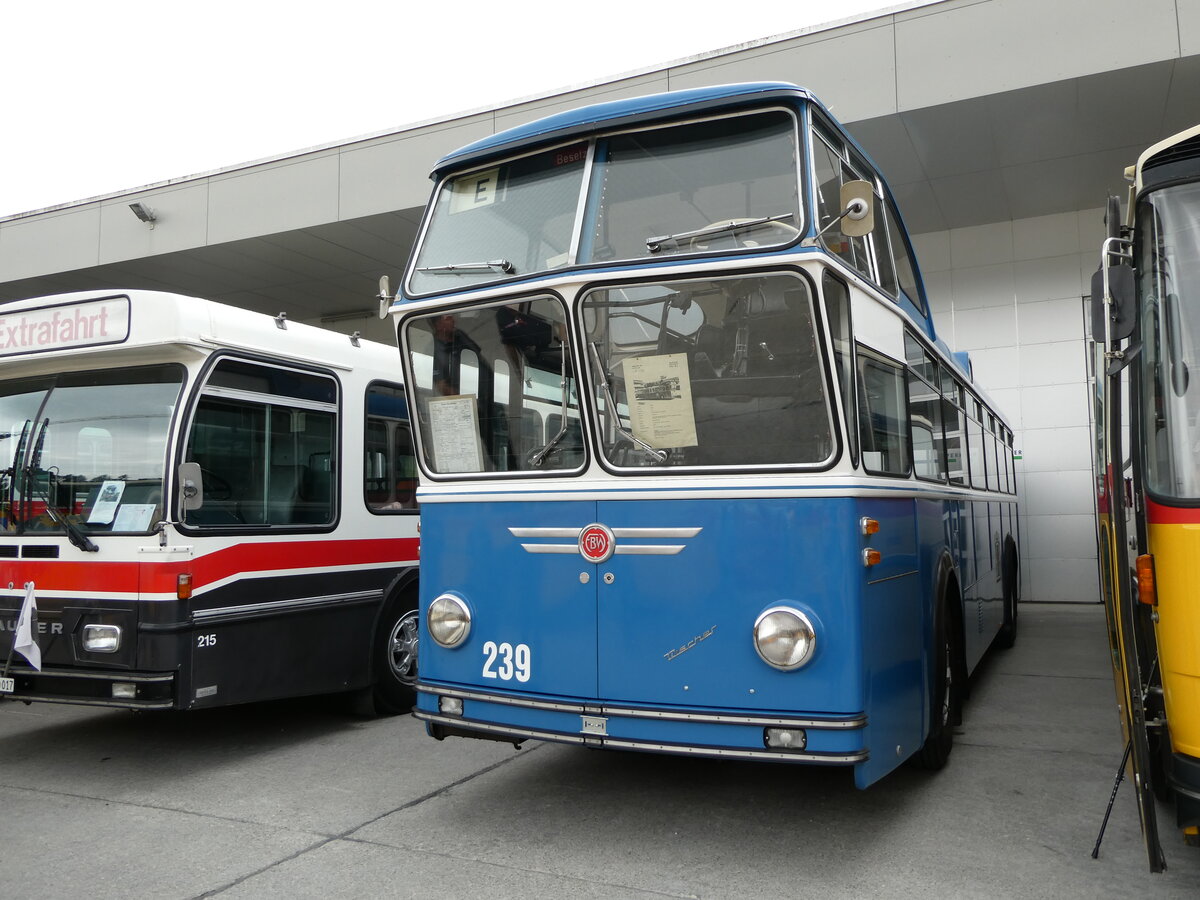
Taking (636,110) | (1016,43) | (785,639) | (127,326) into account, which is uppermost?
(1016,43)

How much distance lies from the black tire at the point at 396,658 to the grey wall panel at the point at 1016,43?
7866 mm

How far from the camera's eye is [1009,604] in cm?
1019

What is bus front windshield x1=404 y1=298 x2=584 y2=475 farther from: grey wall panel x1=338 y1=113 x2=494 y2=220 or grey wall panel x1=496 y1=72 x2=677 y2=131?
grey wall panel x1=338 y1=113 x2=494 y2=220

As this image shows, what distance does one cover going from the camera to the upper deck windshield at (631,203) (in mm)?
4316

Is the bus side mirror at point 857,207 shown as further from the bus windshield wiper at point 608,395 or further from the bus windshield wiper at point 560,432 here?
the bus windshield wiper at point 560,432

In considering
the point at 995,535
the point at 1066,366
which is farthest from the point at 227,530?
the point at 1066,366

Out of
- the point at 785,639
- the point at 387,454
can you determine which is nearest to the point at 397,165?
the point at 387,454

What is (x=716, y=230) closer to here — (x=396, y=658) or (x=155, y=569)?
(x=155, y=569)

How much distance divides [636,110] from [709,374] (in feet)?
4.33

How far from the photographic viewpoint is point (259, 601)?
20.3 ft

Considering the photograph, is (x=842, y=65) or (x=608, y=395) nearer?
(x=608, y=395)

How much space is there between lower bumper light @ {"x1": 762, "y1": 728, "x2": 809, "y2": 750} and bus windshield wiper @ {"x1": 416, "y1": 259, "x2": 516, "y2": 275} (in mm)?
2427

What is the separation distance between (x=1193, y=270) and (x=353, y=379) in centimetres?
541

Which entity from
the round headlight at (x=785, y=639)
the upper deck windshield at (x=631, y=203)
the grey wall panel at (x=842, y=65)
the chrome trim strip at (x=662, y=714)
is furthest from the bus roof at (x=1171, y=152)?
the grey wall panel at (x=842, y=65)
